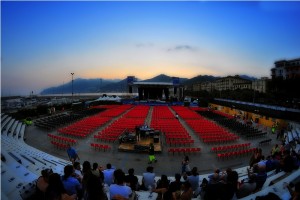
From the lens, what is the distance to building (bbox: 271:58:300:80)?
236ft

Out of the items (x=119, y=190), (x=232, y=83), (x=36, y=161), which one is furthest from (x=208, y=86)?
(x=119, y=190)

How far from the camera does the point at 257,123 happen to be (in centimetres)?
3175

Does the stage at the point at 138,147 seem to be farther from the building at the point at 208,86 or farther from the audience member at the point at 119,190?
the building at the point at 208,86

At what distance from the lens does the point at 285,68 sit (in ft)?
249

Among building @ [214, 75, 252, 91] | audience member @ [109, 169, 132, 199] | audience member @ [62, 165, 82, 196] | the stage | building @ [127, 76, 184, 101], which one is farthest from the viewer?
building @ [214, 75, 252, 91]

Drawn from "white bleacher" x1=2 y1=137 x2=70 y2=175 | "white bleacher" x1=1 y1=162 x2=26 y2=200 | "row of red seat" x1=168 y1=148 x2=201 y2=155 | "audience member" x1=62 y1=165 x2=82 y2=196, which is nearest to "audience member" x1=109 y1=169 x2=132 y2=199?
"audience member" x1=62 y1=165 x2=82 y2=196

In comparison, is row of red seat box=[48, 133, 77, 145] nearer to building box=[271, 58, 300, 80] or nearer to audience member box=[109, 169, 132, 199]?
audience member box=[109, 169, 132, 199]

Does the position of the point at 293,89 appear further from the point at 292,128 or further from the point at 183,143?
the point at 183,143

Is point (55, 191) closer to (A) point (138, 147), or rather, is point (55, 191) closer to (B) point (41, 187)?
(B) point (41, 187)

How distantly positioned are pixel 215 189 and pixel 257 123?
31.5 m

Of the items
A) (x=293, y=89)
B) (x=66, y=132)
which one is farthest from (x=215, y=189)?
(x=293, y=89)

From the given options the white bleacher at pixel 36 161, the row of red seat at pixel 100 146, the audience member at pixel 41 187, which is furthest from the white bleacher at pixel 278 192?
the row of red seat at pixel 100 146

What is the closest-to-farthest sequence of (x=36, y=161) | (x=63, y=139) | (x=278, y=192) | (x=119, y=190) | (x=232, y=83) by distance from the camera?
1. (x=119, y=190)
2. (x=278, y=192)
3. (x=36, y=161)
4. (x=63, y=139)
5. (x=232, y=83)

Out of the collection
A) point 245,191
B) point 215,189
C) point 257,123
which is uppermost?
point 215,189
